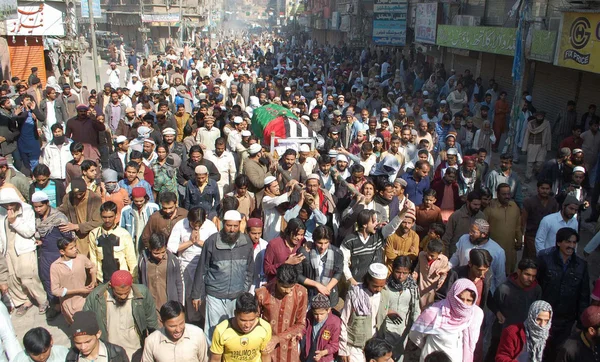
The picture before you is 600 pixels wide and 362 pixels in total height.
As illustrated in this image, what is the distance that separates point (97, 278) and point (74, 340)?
1.65m

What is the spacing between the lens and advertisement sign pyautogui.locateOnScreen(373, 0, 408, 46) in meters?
25.1

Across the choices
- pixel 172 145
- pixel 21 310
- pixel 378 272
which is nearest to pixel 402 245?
pixel 378 272

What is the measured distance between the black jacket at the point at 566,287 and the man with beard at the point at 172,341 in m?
2.92

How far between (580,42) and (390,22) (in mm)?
15479

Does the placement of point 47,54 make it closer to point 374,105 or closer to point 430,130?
point 374,105

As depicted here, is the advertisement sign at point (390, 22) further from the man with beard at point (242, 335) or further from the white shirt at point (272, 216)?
the man with beard at point (242, 335)

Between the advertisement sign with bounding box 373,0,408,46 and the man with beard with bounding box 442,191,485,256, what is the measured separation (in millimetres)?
20625

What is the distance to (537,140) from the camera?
1009 centimetres

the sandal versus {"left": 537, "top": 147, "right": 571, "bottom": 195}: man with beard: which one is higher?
{"left": 537, "top": 147, "right": 571, "bottom": 195}: man with beard

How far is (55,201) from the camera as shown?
6.38 meters

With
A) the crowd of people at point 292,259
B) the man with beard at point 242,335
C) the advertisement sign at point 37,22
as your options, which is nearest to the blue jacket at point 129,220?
the crowd of people at point 292,259

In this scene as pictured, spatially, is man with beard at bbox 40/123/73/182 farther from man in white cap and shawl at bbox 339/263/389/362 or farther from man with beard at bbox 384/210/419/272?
man in white cap and shawl at bbox 339/263/389/362

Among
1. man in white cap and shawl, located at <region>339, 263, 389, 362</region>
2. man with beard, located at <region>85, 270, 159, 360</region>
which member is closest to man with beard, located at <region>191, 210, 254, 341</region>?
man with beard, located at <region>85, 270, 159, 360</region>

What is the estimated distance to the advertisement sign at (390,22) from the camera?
25.1 meters
